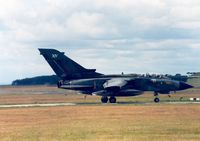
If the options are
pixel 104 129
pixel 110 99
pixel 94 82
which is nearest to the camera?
pixel 104 129

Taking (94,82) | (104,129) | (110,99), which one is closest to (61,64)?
(94,82)

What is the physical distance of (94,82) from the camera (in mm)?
67250

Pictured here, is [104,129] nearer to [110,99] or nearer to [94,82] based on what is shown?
[110,99]

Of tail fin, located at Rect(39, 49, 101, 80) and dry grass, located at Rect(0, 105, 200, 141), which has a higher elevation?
tail fin, located at Rect(39, 49, 101, 80)

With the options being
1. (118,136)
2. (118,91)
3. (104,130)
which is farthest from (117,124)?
(118,91)

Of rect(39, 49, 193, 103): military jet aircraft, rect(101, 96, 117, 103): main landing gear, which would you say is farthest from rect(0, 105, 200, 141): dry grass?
rect(101, 96, 117, 103): main landing gear

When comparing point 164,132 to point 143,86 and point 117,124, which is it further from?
point 143,86

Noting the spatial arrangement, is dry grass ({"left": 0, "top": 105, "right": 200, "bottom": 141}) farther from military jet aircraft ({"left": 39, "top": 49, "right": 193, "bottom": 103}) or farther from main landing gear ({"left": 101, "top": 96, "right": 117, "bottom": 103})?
main landing gear ({"left": 101, "top": 96, "right": 117, "bottom": 103})

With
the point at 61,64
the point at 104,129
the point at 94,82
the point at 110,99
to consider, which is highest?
the point at 61,64

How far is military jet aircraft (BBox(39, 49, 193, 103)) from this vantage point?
66812 mm

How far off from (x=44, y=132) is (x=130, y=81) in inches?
1488

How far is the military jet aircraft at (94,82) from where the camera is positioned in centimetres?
6681

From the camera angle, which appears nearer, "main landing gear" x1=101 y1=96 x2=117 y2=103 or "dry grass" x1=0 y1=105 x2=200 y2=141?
"dry grass" x1=0 y1=105 x2=200 y2=141

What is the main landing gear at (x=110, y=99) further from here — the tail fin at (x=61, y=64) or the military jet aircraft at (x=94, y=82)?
the tail fin at (x=61, y=64)
